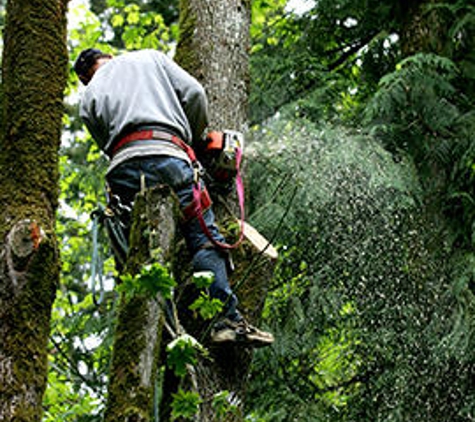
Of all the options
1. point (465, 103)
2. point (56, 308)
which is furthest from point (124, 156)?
point (56, 308)

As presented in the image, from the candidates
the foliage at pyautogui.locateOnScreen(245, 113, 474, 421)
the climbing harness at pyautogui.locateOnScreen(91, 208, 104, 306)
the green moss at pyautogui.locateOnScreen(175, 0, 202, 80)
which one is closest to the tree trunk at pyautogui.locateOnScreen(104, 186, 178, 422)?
the climbing harness at pyautogui.locateOnScreen(91, 208, 104, 306)

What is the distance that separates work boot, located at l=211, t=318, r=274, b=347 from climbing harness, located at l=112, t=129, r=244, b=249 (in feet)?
1.20

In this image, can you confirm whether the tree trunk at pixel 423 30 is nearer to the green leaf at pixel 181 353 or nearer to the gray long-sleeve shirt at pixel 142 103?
the gray long-sleeve shirt at pixel 142 103

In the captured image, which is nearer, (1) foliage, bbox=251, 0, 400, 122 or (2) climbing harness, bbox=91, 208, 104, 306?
(2) climbing harness, bbox=91, 208, 104, 306

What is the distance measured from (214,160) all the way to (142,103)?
0.48 m

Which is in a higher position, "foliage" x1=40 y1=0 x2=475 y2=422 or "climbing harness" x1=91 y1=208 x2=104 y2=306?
"climbing harness" x1=91 y1=208 x2=104 y2=306

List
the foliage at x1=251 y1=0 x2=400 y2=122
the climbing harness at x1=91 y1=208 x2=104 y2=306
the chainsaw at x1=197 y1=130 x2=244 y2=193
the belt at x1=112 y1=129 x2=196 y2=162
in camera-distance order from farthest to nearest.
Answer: the foliage at x1=251 y1=0 x2=400 y2=122 < the chainsaw at x1=197 y1=130 x2=244 y2=193 < the belt at x1=112 y1=129 x2=196 y2=162 < the climbing harness at x1=91 y1=208 x2=104 y2=306

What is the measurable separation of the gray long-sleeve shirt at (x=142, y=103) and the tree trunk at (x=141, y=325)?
933mm

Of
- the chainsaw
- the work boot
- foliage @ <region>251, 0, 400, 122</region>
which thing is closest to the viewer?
the work boot

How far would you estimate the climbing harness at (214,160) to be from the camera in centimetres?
354

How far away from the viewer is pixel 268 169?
628cm

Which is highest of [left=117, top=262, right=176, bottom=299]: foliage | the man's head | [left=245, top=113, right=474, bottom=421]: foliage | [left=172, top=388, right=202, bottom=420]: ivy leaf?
[left=117, top=262, right=176, bottom=299]: foliage

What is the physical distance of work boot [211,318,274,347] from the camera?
3381mm

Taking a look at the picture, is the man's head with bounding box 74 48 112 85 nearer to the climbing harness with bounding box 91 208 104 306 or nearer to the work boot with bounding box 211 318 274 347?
the climbing harness with bounding box 91 208 104 306
